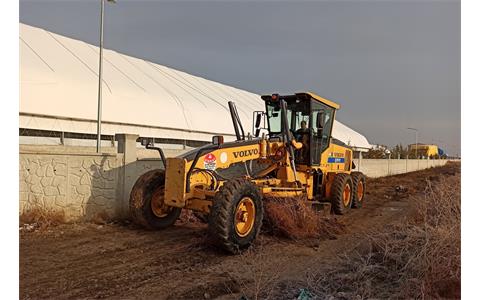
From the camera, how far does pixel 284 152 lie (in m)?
7.86

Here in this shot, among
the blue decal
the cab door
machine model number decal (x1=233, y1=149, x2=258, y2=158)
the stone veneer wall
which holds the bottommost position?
the stone veneer wall

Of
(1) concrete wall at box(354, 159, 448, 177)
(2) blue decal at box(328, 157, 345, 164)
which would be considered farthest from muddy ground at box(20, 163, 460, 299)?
(1) concrete wall at box(354, 159, 448, 177)

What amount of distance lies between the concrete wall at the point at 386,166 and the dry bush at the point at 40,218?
16.5m

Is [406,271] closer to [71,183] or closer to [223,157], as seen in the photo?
[223,157]

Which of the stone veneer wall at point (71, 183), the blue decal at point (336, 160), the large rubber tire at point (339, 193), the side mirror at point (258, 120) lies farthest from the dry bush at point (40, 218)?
the blue decal at point (336, 160)

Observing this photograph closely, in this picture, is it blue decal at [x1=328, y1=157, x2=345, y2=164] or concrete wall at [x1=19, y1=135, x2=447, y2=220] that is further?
blue decal at [x1=328, y1=157, x2=345, y2=164]

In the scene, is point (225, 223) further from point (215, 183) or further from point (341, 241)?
point (341, 241)

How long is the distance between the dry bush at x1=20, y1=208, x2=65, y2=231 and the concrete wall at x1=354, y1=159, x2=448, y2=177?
16.5 m

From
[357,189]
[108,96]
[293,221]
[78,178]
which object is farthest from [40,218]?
[108,96]

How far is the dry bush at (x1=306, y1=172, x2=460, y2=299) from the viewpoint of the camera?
3.80 m

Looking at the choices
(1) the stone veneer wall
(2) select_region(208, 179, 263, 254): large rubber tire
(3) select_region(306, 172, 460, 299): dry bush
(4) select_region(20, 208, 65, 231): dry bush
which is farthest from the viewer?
(1) the stone veneer wall

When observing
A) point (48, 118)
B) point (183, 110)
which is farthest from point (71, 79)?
point (183, 110)

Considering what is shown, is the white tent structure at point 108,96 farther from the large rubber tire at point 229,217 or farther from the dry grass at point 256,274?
the dry grass at point 256,274

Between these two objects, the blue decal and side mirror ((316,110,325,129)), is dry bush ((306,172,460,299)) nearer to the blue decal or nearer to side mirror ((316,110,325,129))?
side mirror ((316,110,325,129))
